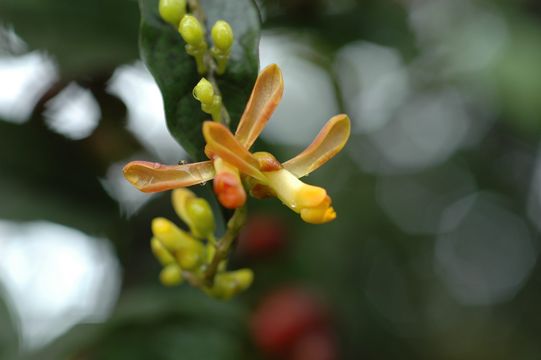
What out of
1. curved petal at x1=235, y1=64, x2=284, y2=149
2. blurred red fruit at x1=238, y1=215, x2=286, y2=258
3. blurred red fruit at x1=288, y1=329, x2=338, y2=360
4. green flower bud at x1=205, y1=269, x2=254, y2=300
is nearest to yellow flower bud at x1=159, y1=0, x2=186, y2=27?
curved petal at x1=235, y1=64, x2=284, y2=149

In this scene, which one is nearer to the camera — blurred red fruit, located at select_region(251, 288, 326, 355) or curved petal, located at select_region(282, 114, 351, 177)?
curved petal, located at select_region(282, 114, 351, 177)

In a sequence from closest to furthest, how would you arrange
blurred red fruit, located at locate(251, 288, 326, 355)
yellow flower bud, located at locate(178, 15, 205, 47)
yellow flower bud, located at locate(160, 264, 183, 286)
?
yellow flower bud, located at locate(178, 15, 205, 47) < yellow flower bud, located at locate(160, 264, 183, 286) < blurred red fruit, located at locate(251, 288, 326, 355)

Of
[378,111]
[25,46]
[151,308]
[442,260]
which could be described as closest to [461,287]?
[442,260]

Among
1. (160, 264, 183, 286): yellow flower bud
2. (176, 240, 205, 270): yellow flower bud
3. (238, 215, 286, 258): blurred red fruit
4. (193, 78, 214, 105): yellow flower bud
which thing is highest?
(193, 78, 214, 105): yellow flower bud

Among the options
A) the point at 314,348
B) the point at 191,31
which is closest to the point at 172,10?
the point at 191,31

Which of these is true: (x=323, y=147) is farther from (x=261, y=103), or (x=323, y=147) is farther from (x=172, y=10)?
(x=172, y=10)

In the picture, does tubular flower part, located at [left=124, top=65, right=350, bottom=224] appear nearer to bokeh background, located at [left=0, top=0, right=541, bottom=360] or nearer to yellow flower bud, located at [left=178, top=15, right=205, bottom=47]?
yellow flower bud, located at [left=178, top=15, right=205, bottom=47]

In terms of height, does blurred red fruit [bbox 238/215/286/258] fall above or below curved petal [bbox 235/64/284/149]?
below
